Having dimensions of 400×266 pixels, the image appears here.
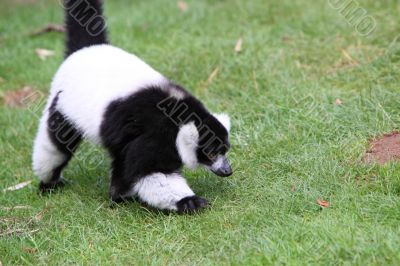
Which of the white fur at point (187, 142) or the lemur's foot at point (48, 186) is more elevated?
the white fur at point (187, 142)

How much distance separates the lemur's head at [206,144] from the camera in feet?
14.9

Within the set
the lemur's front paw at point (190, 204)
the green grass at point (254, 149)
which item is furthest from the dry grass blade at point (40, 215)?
the lemur's front paw at point (190, 204)

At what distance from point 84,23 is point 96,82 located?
78 centimetres

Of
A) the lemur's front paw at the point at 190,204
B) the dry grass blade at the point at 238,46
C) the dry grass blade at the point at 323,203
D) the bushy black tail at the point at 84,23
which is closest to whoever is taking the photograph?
the dry grass blade at the point at 323,203

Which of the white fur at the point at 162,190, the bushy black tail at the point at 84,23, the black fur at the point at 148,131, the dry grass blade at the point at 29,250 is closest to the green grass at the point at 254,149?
the dry grass blade at the point at 29,250

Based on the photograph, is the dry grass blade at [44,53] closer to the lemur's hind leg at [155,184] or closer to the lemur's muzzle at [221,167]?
the lemur's hind leg at [155,184]

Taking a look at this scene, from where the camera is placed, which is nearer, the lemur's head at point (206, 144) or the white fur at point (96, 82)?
the lemur's head at point (206, 144)

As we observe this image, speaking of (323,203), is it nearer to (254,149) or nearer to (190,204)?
(190,204)

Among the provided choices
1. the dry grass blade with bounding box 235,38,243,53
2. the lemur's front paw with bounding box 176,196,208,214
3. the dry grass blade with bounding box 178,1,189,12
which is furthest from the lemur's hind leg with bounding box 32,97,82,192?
the dry grass blade with bounding box 178,1,189,12

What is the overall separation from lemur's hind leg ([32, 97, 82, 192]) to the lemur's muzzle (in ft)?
3.84

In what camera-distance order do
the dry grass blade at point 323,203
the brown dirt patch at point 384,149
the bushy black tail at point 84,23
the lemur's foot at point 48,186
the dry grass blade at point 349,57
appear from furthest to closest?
1. the dry grass blade at point 349,57
2. the lemur's foot at point 48,186
3. the bushy black tail at point 84,23
4. the brown dirt patch at point 384,149
5. the dry grass blade at point 323,203

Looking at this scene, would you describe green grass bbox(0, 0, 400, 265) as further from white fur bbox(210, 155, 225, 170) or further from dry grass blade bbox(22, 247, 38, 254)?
white fur bbox(210, 155, 225, 170)

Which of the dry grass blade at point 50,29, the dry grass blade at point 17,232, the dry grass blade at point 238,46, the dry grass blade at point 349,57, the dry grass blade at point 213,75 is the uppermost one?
the dry grass blade at point 349,57

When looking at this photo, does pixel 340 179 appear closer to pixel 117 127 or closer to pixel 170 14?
pixel 117 127
